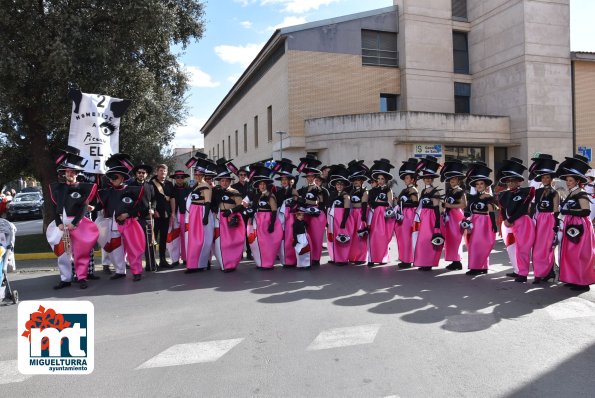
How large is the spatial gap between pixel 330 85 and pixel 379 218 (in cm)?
2032

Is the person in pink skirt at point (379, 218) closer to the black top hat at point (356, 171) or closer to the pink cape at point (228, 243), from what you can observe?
the black top hat at point (356, 171)

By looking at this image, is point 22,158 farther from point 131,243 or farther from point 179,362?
point 179,362

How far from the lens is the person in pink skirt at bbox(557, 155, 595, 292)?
704 cm

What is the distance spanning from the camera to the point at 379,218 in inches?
378

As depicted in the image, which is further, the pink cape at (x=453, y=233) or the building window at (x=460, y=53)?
the building window at (x=460, y=53)

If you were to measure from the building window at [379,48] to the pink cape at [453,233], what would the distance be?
22.6m

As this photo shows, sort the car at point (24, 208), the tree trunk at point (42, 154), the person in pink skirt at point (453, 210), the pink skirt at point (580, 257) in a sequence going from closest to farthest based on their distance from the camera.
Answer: the pink skirt at point (580, 257) → the person in pink skirt at point (453, 210) → the tree trunk at point (42, 154) → the car at point (24, 208)

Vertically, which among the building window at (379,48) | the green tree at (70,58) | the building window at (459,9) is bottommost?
the green tree at (70,58)

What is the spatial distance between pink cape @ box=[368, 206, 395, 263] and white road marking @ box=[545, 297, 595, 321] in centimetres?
364

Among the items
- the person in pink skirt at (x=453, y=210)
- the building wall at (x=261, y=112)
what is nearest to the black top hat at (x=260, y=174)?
the person in pink skirt at (x=453, y=210)

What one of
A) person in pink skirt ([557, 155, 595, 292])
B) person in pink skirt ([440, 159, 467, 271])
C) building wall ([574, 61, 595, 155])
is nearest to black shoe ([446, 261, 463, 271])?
person in pink skirt ([440, 159, 467, 271])

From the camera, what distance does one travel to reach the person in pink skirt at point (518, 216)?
7.82m
